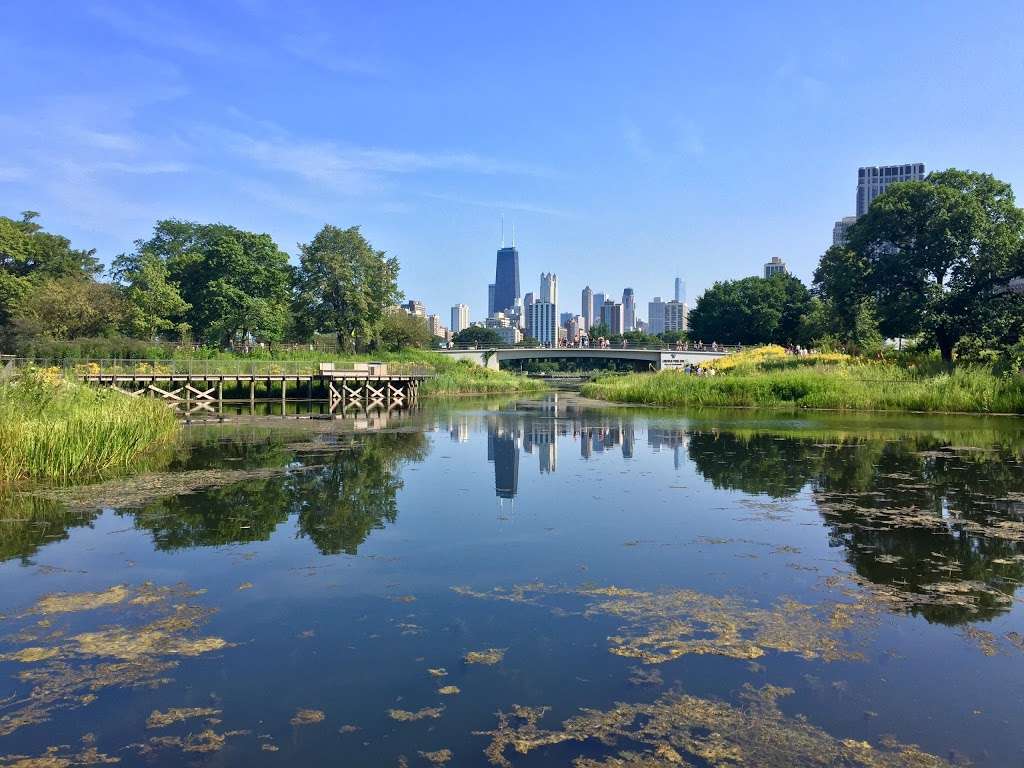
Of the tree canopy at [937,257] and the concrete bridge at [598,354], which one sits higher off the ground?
the tree canopy at [937,257]

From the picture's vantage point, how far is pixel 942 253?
1622 inches

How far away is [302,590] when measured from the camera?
8.83 m

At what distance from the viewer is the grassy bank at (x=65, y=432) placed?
15.1 m

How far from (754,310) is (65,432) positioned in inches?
3391

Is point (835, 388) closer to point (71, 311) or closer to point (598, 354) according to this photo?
point (71, 311)

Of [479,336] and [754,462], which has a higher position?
[479,336]

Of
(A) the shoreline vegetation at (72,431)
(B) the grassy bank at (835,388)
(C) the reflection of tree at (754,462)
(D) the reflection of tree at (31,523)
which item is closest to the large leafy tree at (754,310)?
(B) the grassy bank at (835,388)

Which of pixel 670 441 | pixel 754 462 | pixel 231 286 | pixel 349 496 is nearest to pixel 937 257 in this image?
pixel 670 441

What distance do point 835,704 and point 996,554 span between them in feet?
19.3

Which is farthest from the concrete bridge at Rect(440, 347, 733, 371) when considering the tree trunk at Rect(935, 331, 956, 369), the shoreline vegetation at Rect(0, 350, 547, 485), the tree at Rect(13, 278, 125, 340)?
the shoreline vegetation at Rect(0, 350, 547, 485)

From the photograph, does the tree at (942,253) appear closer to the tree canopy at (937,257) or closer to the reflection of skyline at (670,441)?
the tree canopy at (937,257)

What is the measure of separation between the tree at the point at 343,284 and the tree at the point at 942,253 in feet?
119

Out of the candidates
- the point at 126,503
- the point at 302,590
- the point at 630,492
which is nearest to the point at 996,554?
the point at 630,492

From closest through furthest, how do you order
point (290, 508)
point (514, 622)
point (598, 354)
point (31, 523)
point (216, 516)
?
point (514, 622), point (31, 523), point (216, 516), point (290, 508), point (598, 354)
